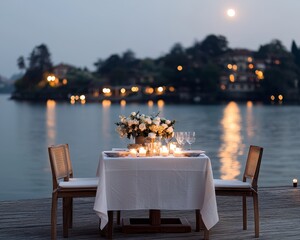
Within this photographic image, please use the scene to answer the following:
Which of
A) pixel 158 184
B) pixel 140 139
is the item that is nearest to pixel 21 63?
pixel 140 139

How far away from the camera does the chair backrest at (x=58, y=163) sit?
491 centimetres

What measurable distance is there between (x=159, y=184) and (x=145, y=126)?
19.7 inches

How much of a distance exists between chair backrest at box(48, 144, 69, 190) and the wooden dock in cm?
44

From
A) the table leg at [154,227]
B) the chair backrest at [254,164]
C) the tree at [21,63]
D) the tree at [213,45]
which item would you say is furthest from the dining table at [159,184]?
the tree at [21,63]

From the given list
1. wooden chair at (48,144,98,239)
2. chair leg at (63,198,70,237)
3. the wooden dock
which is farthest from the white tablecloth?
chair leg at (63,198,70,237)

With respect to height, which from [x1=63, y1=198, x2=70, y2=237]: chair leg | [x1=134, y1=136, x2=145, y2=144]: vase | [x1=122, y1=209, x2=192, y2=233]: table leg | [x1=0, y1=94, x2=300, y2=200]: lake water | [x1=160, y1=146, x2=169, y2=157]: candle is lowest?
[x1=0, y1=94, x2=300, y2=200]: lake water

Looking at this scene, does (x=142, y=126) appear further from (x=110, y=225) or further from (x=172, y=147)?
(x=110, y=225)

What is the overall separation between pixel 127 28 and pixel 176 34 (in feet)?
24.8

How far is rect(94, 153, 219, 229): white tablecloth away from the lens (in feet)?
15.9

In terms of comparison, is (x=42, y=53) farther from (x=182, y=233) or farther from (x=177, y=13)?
(x=182, y=233)

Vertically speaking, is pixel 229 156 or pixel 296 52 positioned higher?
pixel 296 52

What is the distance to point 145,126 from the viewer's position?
16.9ft

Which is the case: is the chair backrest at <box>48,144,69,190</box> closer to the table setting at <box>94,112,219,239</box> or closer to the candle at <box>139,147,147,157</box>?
the table setting at <box>94,112,219,239</box>

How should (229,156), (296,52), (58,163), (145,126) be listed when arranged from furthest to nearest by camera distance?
(296,52) < (229,156) < (145,126) < (58,163)
